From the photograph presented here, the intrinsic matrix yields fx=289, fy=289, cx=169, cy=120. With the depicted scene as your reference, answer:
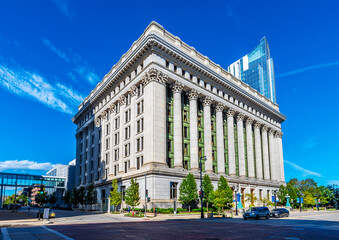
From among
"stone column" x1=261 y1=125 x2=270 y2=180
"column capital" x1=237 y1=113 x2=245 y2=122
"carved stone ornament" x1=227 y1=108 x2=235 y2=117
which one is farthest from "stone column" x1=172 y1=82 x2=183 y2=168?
"stone column" x1=261 y1=125 x2=270 y2=180

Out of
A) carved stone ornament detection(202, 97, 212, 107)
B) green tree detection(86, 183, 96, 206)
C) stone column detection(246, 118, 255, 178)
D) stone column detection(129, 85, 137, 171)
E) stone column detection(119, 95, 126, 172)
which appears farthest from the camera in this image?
stone column detection(246, 118, 255, 178)

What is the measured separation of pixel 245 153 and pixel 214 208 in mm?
24785

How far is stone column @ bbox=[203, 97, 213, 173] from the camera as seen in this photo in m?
62.6

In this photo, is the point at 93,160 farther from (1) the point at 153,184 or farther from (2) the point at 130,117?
(1) the point at 153,184

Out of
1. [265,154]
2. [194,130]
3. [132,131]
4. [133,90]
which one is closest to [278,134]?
[265,154]

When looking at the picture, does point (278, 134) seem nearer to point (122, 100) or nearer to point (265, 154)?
point (265, 154)

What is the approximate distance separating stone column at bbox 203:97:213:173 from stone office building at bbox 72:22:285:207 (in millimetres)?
218

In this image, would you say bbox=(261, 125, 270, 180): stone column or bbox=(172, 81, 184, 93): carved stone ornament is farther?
bbox=(261, 125, 270, 180): stone column

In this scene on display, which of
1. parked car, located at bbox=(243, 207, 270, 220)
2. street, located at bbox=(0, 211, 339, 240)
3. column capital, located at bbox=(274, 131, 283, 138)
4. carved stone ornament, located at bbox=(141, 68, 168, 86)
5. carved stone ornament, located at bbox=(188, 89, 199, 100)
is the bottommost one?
parked car, located at bbox=(243, 207, 270, 220)

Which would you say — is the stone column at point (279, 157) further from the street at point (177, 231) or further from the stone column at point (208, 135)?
the street at point (177, 231)

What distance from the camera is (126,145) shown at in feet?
210

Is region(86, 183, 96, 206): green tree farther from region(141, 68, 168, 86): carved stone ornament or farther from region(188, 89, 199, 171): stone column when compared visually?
region(141, 68, 168, 86): carved stone ornament

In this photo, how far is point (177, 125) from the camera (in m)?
58.1

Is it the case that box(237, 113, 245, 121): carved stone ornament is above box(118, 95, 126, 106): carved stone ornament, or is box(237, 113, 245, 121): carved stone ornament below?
below
